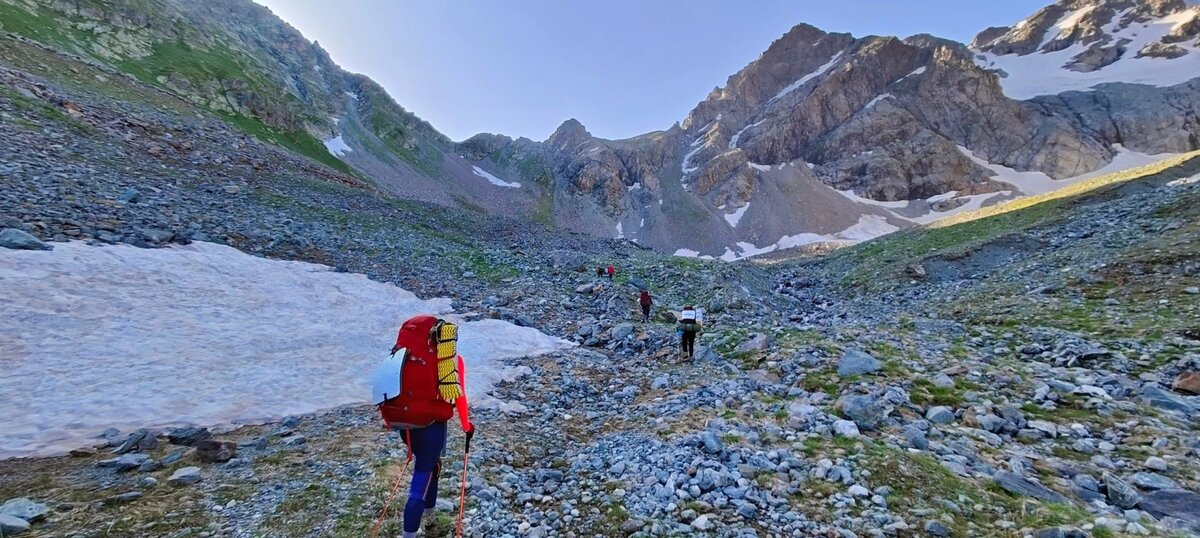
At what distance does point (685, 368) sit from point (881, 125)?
160380mm

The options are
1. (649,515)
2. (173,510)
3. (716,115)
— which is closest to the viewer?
(173,510)

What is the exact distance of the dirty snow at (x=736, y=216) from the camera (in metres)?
126

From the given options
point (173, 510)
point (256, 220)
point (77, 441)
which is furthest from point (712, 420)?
point (256, 220)

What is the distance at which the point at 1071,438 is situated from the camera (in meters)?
7.66

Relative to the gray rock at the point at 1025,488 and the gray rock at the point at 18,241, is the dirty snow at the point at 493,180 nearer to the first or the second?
the gray rock at the point at 18,241

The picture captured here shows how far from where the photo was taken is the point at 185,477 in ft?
20.9

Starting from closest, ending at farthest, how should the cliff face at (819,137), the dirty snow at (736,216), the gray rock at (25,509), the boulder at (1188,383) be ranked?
the gray rock at (25,509)
the boulder at (1188,383)
the cliff face at (819,137)
the dirty snow at (736,216)

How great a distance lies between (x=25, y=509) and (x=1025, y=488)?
38.6ft

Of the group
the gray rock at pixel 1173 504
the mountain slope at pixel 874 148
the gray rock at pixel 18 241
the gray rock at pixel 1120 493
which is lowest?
the gray rock at pixel 1173 504

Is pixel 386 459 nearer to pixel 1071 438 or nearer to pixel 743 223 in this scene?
pixel 1071 438

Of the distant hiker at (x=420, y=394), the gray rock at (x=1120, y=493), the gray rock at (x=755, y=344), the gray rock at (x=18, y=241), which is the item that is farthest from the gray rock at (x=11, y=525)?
the gray rock at (x=755, y=344)

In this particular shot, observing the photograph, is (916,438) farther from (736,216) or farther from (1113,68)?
(1113,68)

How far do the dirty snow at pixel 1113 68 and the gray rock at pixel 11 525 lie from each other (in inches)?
7985

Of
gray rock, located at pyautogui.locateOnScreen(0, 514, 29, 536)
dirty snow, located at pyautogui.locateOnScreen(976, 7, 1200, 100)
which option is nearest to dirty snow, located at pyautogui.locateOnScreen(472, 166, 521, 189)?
gray rock, located at pyautogui.locateOnScreen(0, 514, 29, 536)
